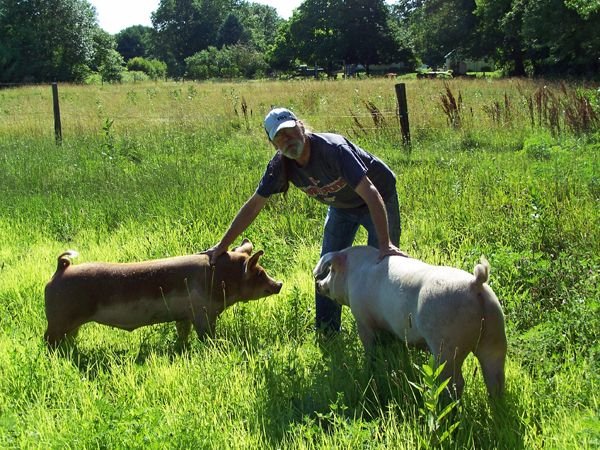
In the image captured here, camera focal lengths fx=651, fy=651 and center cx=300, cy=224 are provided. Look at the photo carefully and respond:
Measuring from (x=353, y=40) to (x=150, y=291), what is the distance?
2719 inches

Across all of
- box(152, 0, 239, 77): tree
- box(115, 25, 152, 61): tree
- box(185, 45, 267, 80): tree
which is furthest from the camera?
box(115, 25, 152, 61): tree

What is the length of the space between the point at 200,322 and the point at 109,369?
0.76 meters

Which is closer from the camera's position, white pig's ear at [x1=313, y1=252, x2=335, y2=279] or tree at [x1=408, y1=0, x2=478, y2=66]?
white pig's ear at [x1=313, y1=252, x2=335, y2=279]

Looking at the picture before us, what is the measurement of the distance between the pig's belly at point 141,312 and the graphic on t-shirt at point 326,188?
51.2 inches

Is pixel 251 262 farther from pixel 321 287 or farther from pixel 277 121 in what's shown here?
pixel 277 121

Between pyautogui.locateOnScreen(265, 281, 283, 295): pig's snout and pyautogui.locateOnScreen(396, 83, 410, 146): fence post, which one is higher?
pyautogui.locateOnScreen(396, 83, 410, 146): fence post

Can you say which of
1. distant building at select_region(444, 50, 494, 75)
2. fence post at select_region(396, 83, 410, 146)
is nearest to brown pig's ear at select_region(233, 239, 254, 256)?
fence post at select_region(396, 83, 410, 146)

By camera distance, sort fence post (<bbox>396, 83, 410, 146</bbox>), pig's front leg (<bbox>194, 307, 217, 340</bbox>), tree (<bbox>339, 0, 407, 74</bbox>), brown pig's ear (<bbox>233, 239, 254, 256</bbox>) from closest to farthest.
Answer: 1. pig's front leg (<bbox>194, 307, 217, 340</bbox>)
2. brown pig's ear (<bbox>233, 239, 254, 256</bbox>)
3. fence post (<bbox>396, 83, 410, 146</bbox>)
4. tree (<bbox>339, 0, 407, 74</bbox>)

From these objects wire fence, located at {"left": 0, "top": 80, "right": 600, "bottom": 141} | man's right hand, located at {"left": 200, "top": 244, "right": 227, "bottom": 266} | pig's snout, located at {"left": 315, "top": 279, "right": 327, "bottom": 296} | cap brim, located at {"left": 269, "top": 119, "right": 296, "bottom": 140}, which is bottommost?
pig's snout, located at {"left": 315, "top": 279, "right": 327, "bottom": 296}

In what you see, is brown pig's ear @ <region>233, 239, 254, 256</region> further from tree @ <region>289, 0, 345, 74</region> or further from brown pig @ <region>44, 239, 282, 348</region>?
tree @ <region>289, 0, 345, 74</region>

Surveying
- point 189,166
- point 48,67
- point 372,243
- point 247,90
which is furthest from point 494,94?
point 48,67

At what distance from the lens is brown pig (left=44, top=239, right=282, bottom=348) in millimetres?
4895

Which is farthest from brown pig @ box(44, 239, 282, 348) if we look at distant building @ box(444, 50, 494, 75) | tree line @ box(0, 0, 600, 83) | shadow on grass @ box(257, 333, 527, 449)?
distant building @ box(444, 50, 494, 75)

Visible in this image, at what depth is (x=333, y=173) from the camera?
14.9ft
